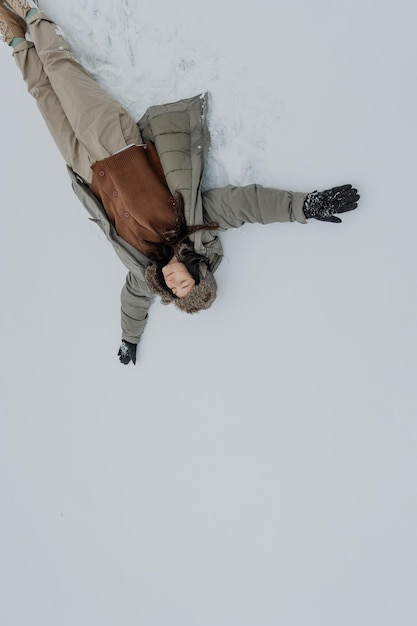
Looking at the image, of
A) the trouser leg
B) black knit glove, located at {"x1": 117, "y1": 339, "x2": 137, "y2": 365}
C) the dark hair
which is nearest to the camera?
the dark hair

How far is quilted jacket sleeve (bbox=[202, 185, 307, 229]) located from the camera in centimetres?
170

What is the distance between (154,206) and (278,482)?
1283 millimetres

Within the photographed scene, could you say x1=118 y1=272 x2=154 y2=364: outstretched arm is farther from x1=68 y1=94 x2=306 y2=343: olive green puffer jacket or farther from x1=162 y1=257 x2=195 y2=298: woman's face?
x1=162 y1=257 x2=195 y2=298: woman's face

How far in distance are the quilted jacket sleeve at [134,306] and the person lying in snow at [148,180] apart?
5 centimetres

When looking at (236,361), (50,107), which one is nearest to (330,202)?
(236,361)

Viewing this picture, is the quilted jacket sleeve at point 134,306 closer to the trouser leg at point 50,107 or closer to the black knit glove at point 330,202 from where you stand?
the trouser leg at point 50,107

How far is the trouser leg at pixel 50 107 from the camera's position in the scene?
1.96m

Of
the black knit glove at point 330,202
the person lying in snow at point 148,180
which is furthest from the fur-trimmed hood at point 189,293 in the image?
the black knit glove at point 330,202

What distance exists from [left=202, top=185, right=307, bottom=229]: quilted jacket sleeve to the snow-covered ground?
0.13 meters

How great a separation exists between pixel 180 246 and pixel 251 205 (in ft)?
0.96

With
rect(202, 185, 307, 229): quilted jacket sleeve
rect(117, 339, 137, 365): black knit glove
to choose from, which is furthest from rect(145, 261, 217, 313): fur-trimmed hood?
rect(117, 339, 137, 365): black knit glove

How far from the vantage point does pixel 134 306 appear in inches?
83.7

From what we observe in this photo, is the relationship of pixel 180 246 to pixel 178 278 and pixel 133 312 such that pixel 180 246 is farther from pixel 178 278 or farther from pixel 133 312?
pixel 133 312

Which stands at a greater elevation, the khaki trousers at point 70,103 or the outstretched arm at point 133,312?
the khaki trousers at point 70,103
